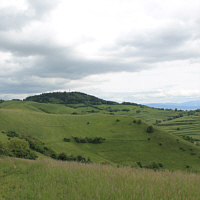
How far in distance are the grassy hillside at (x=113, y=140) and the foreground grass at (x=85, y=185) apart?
6169 cm

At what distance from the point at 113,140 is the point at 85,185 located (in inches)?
3556

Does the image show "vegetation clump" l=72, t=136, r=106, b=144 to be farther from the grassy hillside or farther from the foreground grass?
the foreground grass

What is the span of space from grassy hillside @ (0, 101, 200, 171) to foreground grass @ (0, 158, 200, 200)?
6169 cm

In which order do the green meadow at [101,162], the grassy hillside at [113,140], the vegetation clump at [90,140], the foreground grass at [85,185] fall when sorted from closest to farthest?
1. the foreground grass at [85,185]
2. the green meadow at [101,162]
3. the grassy hillside at [113,140]
4. the vegetation clump at [90,140]

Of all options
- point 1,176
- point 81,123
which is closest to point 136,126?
point 81,123

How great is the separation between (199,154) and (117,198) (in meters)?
96.0

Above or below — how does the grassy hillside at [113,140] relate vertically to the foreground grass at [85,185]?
below

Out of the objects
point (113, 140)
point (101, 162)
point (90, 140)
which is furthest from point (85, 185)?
point (113, 140)

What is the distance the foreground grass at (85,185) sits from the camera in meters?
6.55

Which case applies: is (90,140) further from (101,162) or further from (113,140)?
(101,162)

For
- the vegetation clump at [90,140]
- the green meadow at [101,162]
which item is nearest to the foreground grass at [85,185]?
the green meadow at [101,162]

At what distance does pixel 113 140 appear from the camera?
313 ft

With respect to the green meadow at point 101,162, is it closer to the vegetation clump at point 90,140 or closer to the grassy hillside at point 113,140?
the grassy hillside at point 113,140

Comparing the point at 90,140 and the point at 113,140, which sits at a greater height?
the point at 90,140
